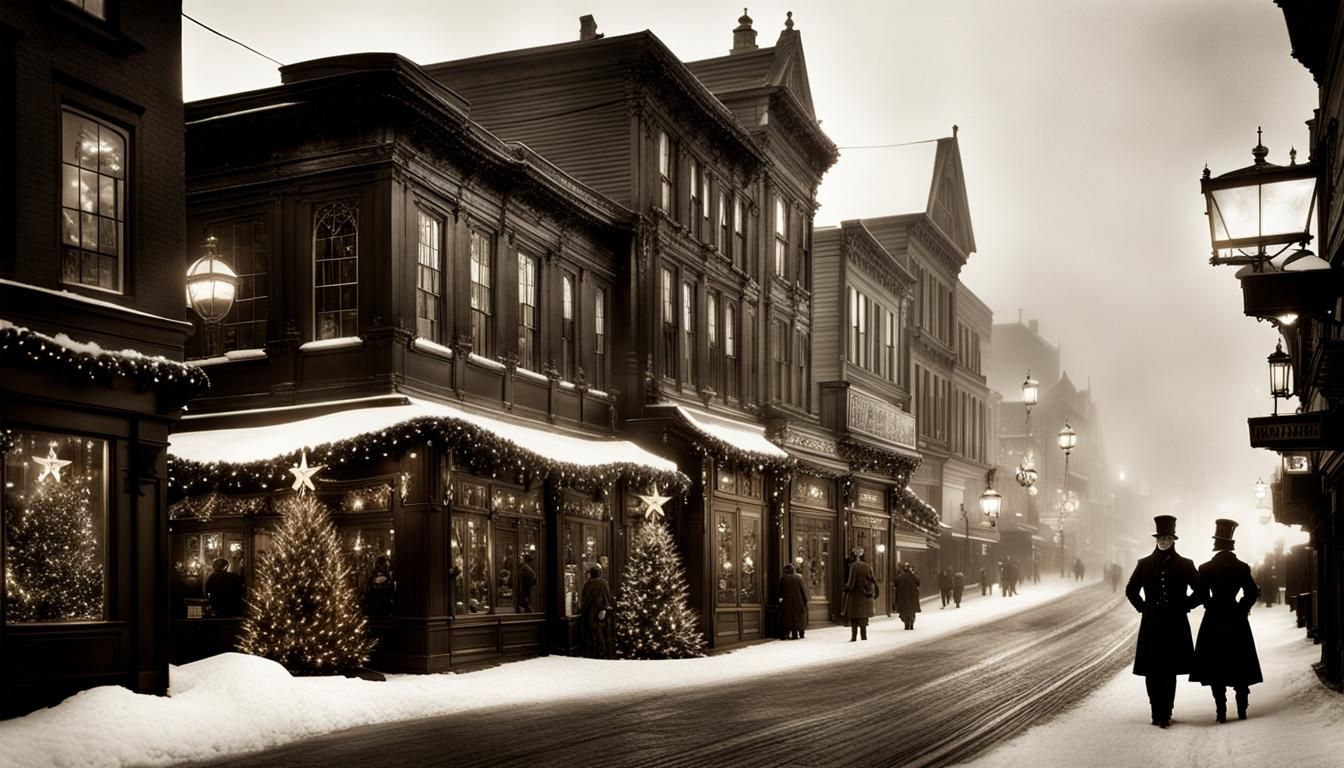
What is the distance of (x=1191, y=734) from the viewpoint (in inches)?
551

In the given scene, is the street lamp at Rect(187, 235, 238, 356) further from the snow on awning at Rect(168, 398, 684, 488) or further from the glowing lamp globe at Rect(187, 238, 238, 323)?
the snow on awning at Rect(168, 398, 684, 488)

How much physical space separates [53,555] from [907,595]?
2513 cm

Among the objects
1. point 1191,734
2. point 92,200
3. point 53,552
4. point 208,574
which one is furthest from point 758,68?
point 1191,734

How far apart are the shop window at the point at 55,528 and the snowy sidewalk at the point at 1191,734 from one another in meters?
9.26

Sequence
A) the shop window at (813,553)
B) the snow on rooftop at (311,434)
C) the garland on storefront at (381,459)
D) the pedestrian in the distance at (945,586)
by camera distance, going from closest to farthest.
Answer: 1. the garland on storefront at (381,459)
2. the snow on rooftop at (311,434)
3. the shop window at (813,553)
4. the pedestrian in the distance at (945,586)

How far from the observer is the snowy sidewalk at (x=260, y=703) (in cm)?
1313

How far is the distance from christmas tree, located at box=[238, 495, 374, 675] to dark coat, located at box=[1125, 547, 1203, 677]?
31.7ft

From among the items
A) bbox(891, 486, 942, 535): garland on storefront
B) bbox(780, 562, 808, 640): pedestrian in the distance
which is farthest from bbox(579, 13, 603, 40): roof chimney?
bbox(891, 486, 942, 535): garland on storefront

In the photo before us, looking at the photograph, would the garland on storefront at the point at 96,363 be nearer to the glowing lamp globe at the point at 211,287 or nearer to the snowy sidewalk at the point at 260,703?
the glowing lamp globe at the point at 211,287

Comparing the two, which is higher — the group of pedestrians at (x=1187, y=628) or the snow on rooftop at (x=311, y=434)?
the snow on rooftop at (x=311, y=434)

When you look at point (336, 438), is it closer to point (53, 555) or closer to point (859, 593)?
point (53, 555)

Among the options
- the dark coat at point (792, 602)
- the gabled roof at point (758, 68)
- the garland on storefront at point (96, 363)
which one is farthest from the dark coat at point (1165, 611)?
the gabled roof at point (758, 68)

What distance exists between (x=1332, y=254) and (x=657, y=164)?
56.0ft

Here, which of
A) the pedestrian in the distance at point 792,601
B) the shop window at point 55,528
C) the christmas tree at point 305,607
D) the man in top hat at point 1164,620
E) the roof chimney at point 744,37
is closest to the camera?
the man in top hat at point 1164,620
